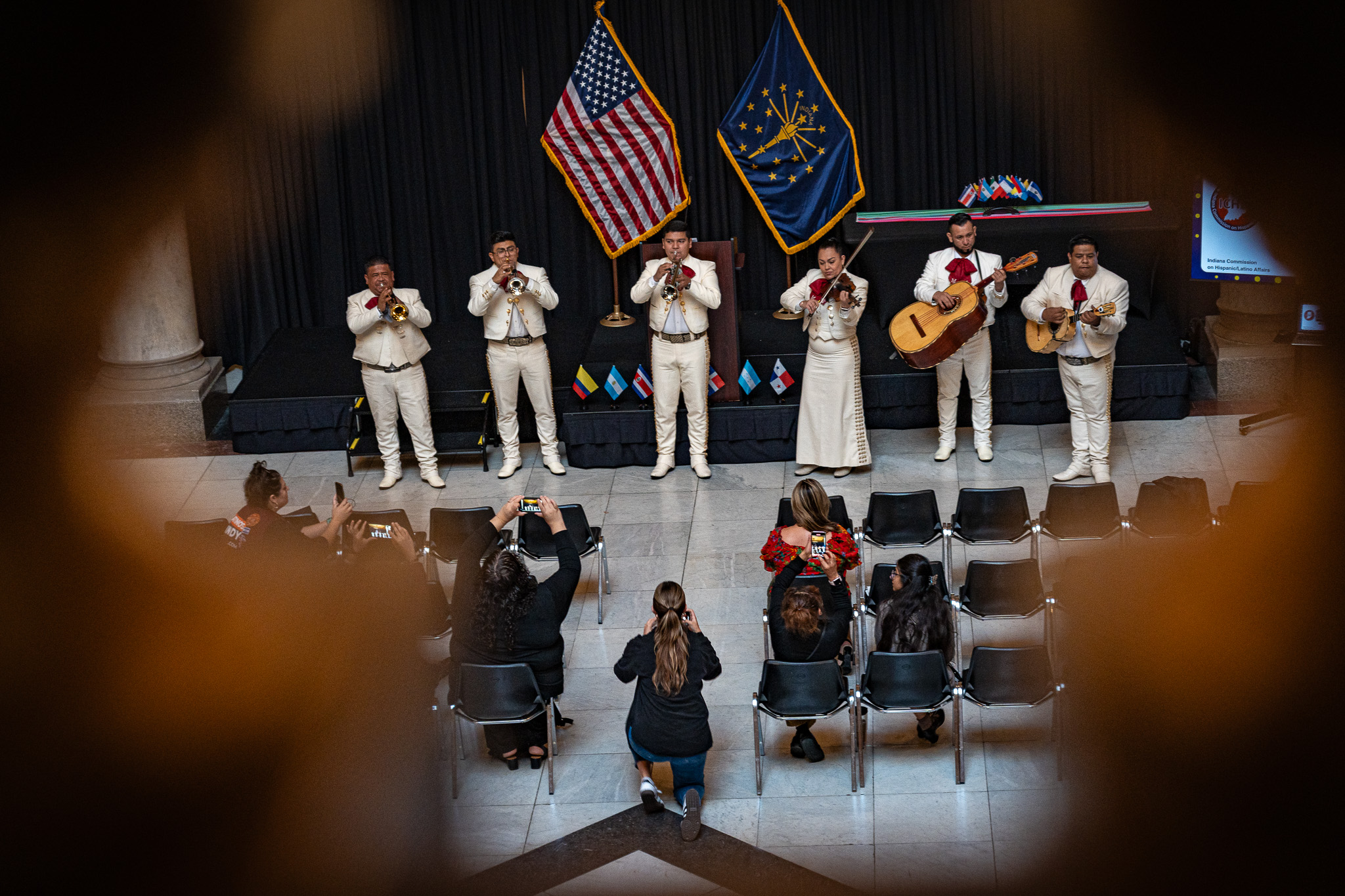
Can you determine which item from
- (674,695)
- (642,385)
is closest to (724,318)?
(642,385)

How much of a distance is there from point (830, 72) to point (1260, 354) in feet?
16.4

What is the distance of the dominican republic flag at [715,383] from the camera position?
11.6 meters

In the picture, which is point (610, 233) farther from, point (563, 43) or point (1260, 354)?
point (1260, 354)

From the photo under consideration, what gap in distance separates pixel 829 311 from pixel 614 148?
4.06 meters

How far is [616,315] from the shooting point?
13500mm

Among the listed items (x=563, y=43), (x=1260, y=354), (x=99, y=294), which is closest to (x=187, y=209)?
(x=99, y=294)

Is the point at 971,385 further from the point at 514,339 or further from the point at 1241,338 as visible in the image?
the point at 514,339

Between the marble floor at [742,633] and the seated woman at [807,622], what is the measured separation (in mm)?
161

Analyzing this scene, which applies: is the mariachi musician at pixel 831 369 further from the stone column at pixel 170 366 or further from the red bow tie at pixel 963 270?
the stone column at pixel 170 366

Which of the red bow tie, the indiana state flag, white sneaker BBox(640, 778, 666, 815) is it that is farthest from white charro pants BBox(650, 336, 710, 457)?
white sneaker BBox(640, 778, 666, 815)

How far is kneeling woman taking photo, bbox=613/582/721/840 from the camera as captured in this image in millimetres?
6219

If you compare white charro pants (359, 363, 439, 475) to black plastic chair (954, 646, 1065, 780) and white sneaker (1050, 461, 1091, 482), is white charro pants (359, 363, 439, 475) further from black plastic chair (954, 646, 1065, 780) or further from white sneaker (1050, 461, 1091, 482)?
black plastic chair (954, 646, 1065, 780)

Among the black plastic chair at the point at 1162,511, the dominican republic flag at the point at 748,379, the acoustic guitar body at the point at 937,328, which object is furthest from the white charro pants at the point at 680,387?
the black plastic chair at the point at 1162,511

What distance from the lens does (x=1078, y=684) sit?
6.73 meters
